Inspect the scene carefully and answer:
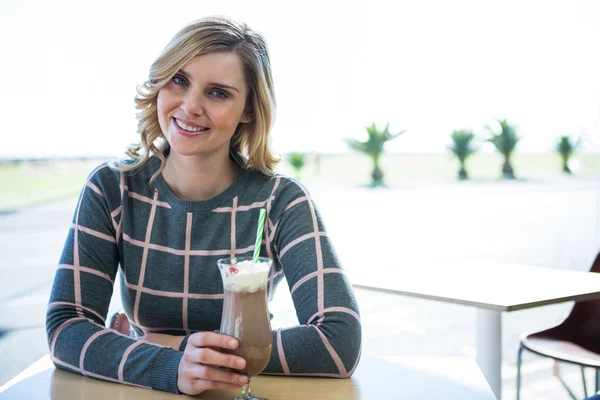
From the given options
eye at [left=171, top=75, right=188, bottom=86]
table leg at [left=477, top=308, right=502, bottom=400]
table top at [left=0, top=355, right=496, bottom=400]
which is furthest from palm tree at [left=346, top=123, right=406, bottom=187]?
table top at [left=0, top=355, right=496, bottom=400]

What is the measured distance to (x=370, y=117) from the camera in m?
6.24

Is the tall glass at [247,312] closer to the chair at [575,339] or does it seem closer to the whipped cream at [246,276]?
the whipped cream at [246,276]

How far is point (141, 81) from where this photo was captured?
165 centimetres

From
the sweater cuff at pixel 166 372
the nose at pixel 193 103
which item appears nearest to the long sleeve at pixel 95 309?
the sweater cuff at pixel 166 372

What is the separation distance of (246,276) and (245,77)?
0.73 m

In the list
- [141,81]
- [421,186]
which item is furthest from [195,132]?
[421,186]

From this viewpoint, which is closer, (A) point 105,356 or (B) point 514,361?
(A) point 105,356

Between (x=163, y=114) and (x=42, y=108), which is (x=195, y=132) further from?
(x=42, y=108)

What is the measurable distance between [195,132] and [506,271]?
160 cm

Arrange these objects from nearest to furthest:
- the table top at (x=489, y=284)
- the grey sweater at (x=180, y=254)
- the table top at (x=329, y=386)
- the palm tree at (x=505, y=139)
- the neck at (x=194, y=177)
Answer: the table top at (x=329, y=386) → the grey sweater at (x=180, y=254) → the neck at (x=194, y=177) → the table top at (x=489, y=284) → the palm tree at (x=505, y=139)

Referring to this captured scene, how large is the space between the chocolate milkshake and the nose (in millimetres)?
585

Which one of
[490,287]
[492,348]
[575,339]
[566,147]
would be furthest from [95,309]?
[566,147]

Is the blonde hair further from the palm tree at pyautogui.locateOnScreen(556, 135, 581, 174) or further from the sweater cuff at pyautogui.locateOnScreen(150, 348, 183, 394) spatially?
the palm tree at pyautogui.locateOnScreen(556, 135, 581, 174)

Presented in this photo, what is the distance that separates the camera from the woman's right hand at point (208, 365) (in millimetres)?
1018
